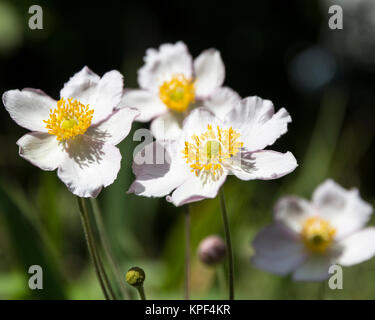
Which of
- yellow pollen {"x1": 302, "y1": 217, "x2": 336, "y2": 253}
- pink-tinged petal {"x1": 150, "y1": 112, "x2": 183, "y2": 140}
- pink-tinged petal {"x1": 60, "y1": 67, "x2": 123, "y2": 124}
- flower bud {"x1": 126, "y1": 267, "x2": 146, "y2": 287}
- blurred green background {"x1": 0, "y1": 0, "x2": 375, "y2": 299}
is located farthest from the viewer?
blurred green background {"x1": 0, "y1": 0, "x2": 375, "y2": 299}

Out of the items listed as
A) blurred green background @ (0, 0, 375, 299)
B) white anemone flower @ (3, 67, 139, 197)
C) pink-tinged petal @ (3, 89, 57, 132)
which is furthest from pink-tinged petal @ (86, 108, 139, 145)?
blurred green background @ (0, 0, 375, 299)

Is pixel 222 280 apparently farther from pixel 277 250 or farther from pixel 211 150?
pixel 211 150

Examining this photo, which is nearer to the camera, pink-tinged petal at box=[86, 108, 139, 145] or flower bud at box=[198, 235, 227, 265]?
pink-tinged petal at box=[86, 108, 139, 145]

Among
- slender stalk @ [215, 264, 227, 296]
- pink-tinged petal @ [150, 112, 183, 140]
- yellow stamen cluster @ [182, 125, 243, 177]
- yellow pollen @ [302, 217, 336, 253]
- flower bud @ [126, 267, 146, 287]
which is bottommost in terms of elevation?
flower bud @ [126, 267, 146, 287]

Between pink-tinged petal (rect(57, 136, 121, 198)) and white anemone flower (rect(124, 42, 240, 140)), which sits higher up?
white anemone flower (rect(124, 42, 240, 140))

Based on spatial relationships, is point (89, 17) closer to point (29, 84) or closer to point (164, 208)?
point (29, 84)

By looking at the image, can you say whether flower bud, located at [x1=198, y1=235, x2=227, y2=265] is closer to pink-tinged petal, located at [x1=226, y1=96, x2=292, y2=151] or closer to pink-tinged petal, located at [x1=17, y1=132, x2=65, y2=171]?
pink-tinged petal, located at [x1=226, y1=96, x2=292, y2=151]
